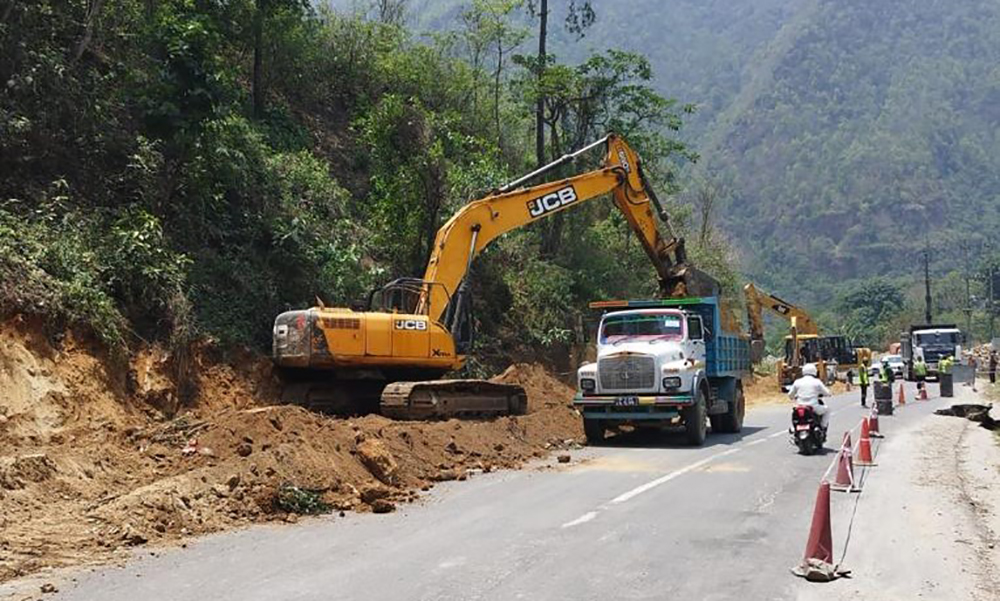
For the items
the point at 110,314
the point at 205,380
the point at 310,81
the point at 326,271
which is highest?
the point at 310,81

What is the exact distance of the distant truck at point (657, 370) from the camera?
16.2m

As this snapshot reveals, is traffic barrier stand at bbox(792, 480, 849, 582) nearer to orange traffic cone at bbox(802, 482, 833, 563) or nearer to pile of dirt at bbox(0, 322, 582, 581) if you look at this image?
orange traffic cone at bbox(802, 482, 833, 563)

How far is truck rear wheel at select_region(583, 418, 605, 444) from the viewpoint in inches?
666

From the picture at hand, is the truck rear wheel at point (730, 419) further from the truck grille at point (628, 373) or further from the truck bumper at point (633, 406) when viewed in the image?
the truck grille at point (628, 373)

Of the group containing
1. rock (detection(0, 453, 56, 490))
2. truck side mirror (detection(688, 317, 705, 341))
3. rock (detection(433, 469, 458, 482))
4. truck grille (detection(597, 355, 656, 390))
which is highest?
truck side mirror (detection(688, 317, 705, 341))

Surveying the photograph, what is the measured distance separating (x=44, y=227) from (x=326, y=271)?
701 cm

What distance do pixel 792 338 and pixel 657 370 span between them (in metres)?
26.6

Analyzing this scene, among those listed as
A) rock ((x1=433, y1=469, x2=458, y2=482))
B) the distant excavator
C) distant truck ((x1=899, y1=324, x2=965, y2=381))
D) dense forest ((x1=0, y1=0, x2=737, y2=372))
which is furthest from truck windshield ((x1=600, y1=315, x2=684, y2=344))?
distant truck ((x1=899, y1=324, x2=965, y2=381))

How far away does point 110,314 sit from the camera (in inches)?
586

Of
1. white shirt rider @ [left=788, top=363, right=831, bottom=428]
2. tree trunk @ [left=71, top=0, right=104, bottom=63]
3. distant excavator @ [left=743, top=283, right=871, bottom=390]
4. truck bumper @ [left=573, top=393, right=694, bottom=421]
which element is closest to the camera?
white shirt rider @ [left=788, top=363, right=831, bottom=428]

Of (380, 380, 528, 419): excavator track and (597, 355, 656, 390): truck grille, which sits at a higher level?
(597, 355, 656, 390): truck grille

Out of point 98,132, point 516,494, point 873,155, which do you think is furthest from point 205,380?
point 873,155

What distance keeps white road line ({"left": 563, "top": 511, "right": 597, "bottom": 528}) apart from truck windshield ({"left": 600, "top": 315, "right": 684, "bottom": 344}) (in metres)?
7.72

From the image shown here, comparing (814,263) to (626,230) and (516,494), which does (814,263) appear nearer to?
(626,230)
